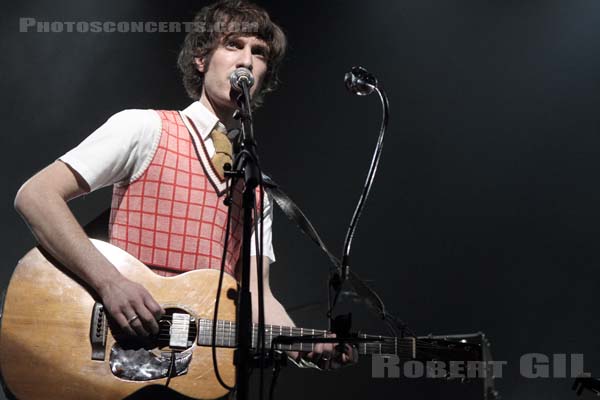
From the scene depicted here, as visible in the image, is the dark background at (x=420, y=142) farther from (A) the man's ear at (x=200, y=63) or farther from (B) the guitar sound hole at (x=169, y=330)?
(B) the guitar sound hole at (x=169, y=330)

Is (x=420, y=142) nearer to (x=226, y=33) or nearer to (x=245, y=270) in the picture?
(x=226, y=33)

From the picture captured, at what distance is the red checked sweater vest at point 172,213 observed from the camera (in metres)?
2.25

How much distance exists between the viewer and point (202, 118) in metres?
Result: 2.56

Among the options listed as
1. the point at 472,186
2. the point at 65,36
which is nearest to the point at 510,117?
the point at 472,186

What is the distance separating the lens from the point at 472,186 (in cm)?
369

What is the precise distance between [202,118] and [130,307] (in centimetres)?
89

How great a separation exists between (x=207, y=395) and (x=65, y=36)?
224 centimetres

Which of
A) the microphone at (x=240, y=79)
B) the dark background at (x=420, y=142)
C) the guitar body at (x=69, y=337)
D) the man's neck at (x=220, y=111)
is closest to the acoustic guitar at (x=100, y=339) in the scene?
the guitar body at (x=69, y=337)

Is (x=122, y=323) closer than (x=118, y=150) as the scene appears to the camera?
Yes

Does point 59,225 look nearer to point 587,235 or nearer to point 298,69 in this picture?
point 298,69

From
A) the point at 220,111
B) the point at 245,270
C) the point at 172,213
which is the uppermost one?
the point at 220,111

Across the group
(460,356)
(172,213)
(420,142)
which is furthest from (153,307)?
(420,142)

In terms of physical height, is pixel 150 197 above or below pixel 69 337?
above

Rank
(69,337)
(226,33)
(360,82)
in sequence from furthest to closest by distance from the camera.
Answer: (226,33) → (360,82) → (69,337)
